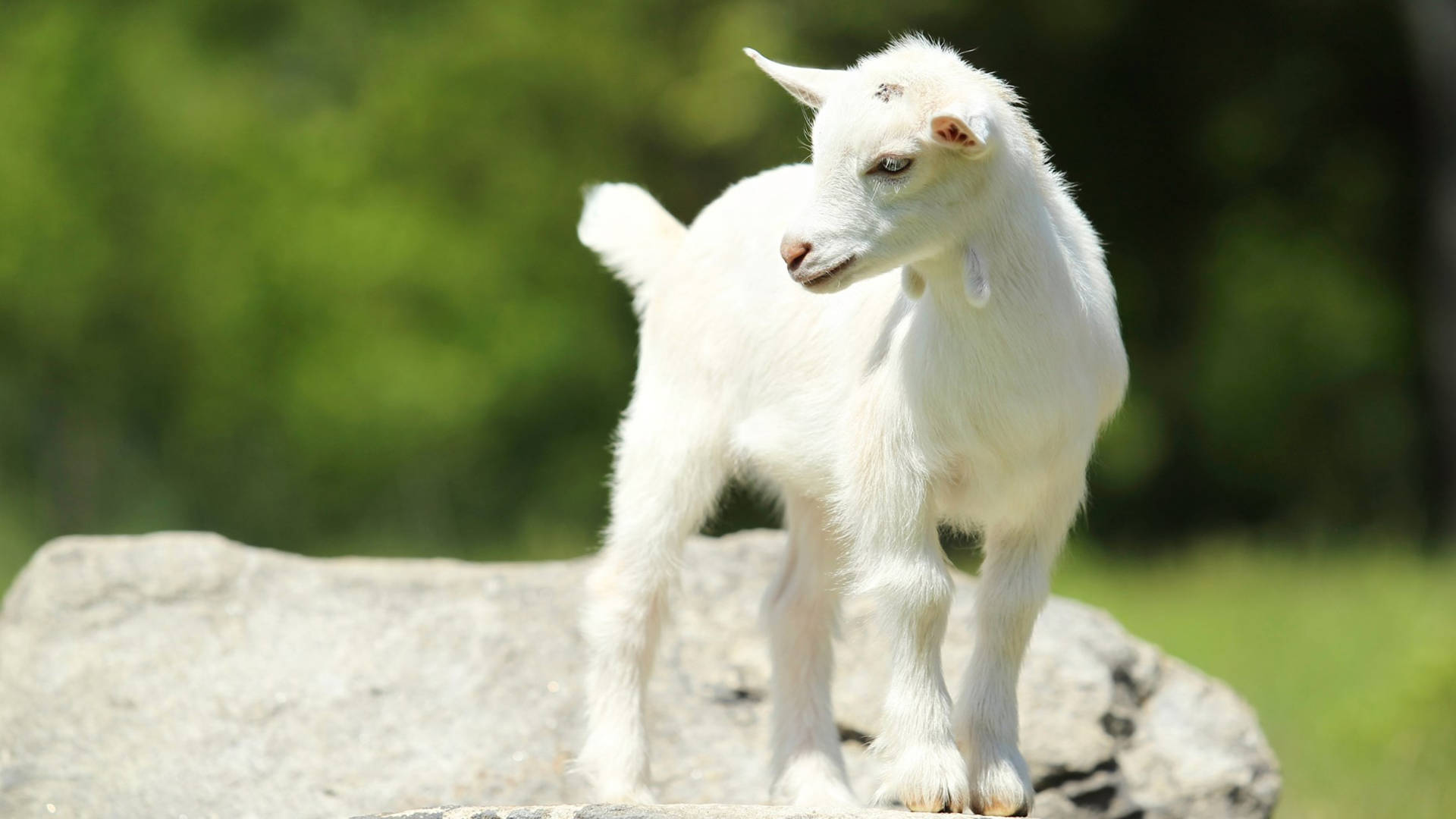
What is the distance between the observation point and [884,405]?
4750 millimetres

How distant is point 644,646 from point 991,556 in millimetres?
1362

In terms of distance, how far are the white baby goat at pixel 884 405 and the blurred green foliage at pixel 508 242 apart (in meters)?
8.82

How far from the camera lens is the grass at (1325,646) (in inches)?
318

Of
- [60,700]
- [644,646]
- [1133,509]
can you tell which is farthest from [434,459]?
[644,646]

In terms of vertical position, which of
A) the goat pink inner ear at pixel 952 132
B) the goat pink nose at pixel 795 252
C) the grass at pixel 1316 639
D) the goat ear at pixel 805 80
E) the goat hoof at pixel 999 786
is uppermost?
the goat ear at pixel 805 80

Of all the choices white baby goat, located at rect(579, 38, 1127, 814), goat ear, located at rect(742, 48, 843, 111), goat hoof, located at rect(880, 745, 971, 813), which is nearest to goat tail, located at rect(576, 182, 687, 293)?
white baby goat, located at rect(579, 38, 1127, 814)

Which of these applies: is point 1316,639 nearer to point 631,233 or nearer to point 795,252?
point 631,233

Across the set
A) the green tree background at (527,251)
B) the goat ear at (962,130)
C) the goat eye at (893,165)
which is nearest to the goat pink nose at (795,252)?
the goat eye at (893,165)

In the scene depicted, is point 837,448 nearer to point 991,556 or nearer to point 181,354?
point 991,556

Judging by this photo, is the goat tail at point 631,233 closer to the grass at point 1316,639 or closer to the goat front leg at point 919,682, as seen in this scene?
the goat front leg at point 919,682

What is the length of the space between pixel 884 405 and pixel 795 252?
2.15ft

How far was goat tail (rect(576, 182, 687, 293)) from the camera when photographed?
238 inches

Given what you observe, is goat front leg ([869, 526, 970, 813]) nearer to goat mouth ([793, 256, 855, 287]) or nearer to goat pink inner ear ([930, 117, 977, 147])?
goat mouth ([793, 256, 855, 287])

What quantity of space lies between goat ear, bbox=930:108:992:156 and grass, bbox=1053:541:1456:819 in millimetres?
2416
